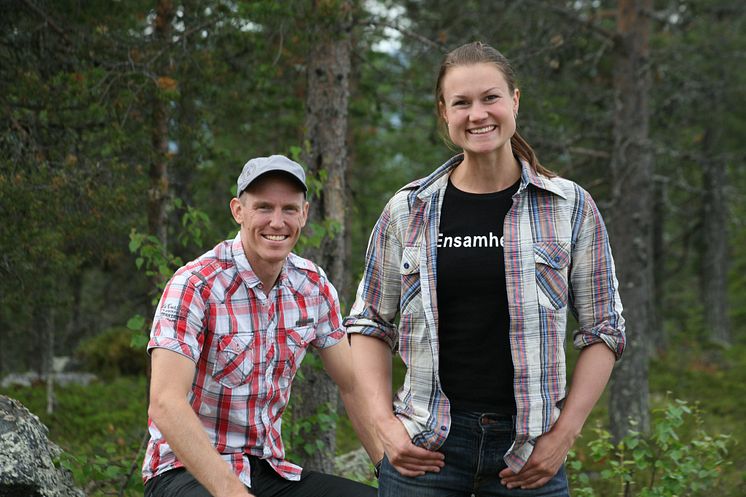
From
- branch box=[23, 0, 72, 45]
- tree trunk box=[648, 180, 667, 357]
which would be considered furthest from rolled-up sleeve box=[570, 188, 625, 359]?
tree trunk box=[648, 180, 667, 357]

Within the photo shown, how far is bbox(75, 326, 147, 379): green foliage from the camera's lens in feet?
56.5

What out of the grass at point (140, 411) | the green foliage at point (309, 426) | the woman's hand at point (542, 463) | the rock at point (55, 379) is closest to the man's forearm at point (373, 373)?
Answer: the woman's hand at point (542, 463)

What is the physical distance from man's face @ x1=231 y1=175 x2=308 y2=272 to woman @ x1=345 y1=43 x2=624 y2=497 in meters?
0.70

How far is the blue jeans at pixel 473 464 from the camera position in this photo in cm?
254

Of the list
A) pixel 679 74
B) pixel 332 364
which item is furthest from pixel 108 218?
pixel 679 74

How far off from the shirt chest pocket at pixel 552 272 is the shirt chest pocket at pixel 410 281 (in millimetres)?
366

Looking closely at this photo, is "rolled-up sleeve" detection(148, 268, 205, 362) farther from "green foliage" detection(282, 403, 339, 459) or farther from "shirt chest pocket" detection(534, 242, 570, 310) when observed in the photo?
"green foliage" detection(282, 403, 339, 459)

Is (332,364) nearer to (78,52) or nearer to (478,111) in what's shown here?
(478,111)

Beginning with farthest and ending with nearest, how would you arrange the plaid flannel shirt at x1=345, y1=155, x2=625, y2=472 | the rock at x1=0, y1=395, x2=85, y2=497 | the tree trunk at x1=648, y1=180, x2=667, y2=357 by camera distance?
the tree trunk at x1=648, y1=180, x2=667, y2=357 → the rock at x1=0, y1=395, x2=85, y2=497 → the plaid flannel shirt at x1=345, y1=155, x2=625, y2=472

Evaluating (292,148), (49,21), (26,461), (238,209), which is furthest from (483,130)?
(49,21)

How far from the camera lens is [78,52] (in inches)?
316

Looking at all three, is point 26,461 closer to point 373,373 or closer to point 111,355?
point 373,373

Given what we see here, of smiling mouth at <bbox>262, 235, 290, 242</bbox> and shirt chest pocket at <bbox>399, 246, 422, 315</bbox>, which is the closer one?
shirt chest pocket at <bbox>399, 246, 422, 315</bbox>

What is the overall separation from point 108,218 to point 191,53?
6.14 feet
